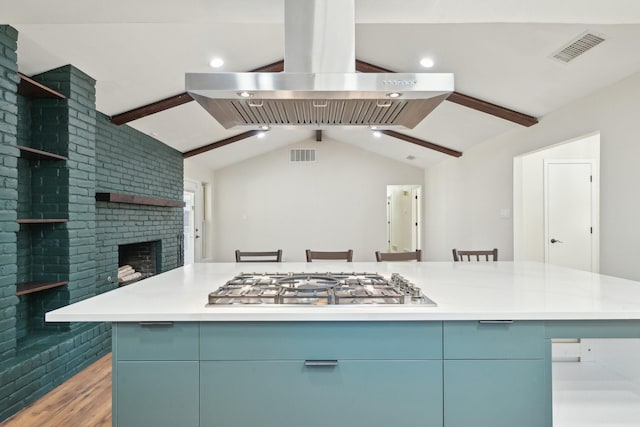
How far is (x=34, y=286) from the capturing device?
106 inches

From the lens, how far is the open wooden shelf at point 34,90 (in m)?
2.56

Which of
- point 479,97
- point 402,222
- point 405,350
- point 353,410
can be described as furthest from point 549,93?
point 402,222

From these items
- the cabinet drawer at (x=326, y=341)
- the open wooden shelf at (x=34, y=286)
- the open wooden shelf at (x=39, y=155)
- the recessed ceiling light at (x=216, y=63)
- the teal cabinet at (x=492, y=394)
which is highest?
the recessed ceiling light at (x=216, y=63)

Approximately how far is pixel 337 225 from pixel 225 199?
244 centimetres

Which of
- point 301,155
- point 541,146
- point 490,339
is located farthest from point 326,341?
point 301,155

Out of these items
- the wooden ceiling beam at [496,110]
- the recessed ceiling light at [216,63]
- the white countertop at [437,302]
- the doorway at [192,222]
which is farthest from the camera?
the doorway at [192,222]

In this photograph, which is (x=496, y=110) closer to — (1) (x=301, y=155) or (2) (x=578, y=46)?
(2) (x=578, y=46)

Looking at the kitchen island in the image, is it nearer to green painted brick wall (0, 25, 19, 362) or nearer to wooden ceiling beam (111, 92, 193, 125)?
green painted brick wall (0, 25, 19, 362)

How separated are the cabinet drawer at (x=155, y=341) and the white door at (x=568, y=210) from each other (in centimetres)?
491

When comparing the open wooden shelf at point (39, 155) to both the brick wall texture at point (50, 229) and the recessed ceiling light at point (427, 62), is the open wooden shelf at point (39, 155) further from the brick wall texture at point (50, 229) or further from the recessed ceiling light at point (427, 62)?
the recessed ceiling light at point (427, 62)

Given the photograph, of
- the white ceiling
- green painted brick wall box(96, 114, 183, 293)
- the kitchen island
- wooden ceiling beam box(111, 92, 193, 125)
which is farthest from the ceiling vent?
green painted brick wall box(96, 114, 183, 293)

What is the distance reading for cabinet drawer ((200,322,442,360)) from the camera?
1.36 metres

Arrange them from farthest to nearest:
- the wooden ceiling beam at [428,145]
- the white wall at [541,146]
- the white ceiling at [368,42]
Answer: the wooden ceiling beam at [428,145] < the white wall at [541,146] < the white ceiling at [368,42]

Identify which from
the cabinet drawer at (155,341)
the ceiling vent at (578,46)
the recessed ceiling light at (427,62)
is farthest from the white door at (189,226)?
the ceiling vent at (578,46)
